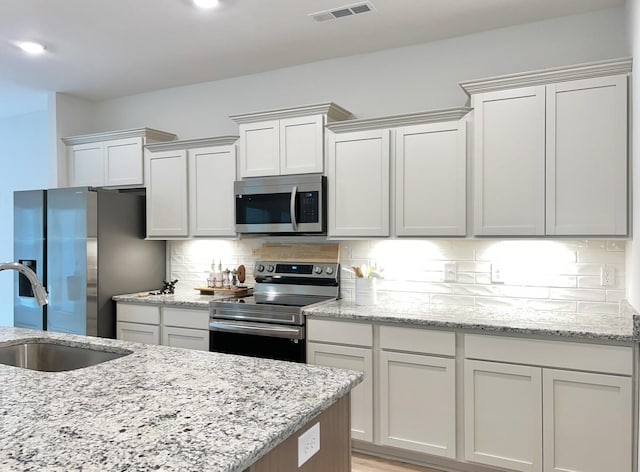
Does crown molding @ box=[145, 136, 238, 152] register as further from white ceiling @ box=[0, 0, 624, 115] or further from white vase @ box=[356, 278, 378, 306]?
white vase @ box=[356, 278, 378, 306]

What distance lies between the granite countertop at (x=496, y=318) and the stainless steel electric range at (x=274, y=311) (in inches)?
7.1

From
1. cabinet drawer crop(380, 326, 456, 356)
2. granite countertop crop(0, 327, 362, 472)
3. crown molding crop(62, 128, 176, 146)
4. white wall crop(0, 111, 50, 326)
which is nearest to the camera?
granite countertop crop(0, 327, 362, 472)

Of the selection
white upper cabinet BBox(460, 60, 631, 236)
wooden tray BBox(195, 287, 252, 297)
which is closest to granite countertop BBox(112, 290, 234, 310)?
wooden tray BBox(195, 287, 252, 297)

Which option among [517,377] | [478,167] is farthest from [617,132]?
[517,377]

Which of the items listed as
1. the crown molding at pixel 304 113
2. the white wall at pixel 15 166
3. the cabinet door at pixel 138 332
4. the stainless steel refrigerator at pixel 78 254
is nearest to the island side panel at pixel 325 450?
the crown molding at pixel 304 113

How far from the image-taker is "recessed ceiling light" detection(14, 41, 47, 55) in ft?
10.9

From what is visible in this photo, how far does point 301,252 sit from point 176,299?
1034 mm

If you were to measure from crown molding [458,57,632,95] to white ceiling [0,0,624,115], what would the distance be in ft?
1.53

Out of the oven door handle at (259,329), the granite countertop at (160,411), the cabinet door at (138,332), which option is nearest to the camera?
the granite countertop at (160,411)

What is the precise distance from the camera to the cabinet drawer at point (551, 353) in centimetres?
228

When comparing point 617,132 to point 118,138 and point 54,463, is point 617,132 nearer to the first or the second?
point 54,463

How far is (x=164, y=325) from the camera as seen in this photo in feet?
12.0

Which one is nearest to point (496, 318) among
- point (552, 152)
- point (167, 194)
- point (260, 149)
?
point (552, 152)

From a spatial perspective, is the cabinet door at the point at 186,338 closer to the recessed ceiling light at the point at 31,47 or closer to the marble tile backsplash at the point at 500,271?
the marble tile backsplash at the point at 500,271
